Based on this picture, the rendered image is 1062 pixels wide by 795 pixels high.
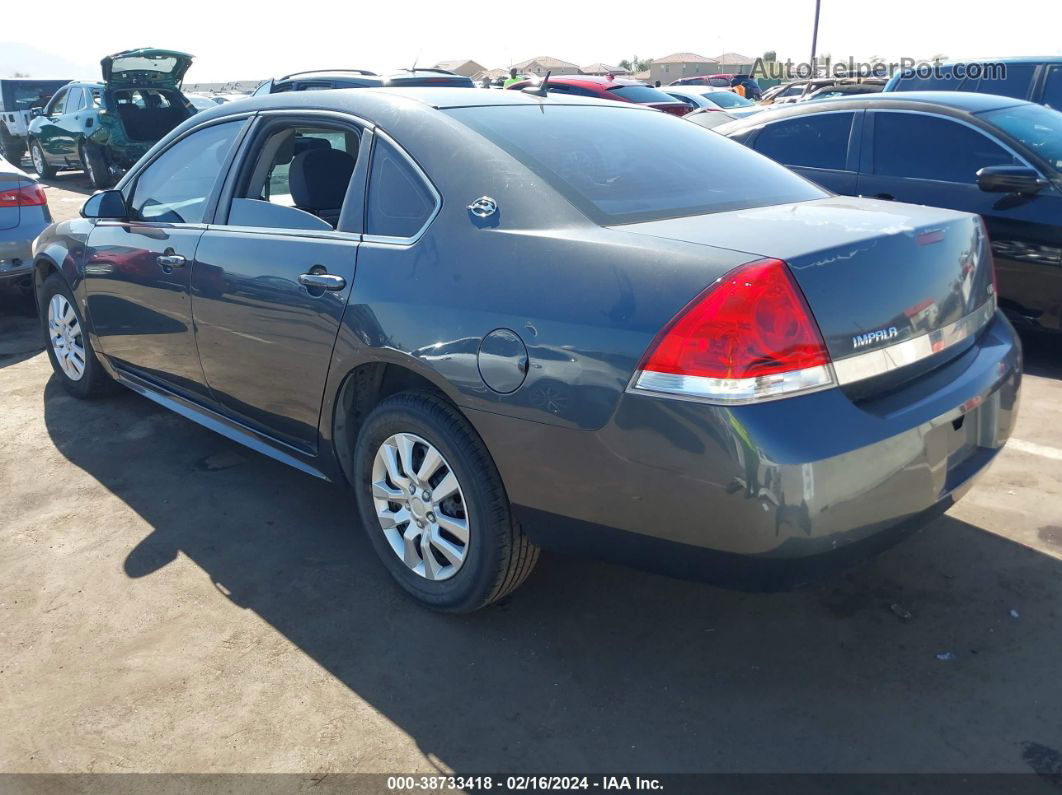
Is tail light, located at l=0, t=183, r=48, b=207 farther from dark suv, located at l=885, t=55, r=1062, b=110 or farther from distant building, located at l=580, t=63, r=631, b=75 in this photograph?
distant building, located at l=580, t=63, r=631, b=75

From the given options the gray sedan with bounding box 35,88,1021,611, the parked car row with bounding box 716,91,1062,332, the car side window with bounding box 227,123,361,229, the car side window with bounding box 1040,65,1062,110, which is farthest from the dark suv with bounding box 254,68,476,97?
the gray sedan with bounding box 35,88,1021,611

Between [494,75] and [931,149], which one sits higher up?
[931,149]

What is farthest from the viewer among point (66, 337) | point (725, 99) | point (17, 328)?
point (725, 99)

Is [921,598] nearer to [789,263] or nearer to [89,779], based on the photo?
[789,263]

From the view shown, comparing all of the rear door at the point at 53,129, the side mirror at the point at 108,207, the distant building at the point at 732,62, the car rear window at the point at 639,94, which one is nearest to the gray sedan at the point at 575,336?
the side mirror at the point at 108,207

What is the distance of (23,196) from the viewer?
678cm

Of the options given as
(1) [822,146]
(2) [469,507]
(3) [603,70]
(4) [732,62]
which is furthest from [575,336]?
(4) [732,62]

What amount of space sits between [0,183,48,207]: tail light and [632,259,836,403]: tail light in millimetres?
6108

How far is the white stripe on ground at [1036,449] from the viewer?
412 cm

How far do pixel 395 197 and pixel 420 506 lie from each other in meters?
1.02

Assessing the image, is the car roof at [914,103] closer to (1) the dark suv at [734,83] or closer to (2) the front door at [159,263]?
(2) the front door at [159,263]

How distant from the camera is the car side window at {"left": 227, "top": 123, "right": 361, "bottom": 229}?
349cm

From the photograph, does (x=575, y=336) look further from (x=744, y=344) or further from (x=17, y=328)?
(x=17, y=328)

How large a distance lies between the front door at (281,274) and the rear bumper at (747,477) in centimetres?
87
